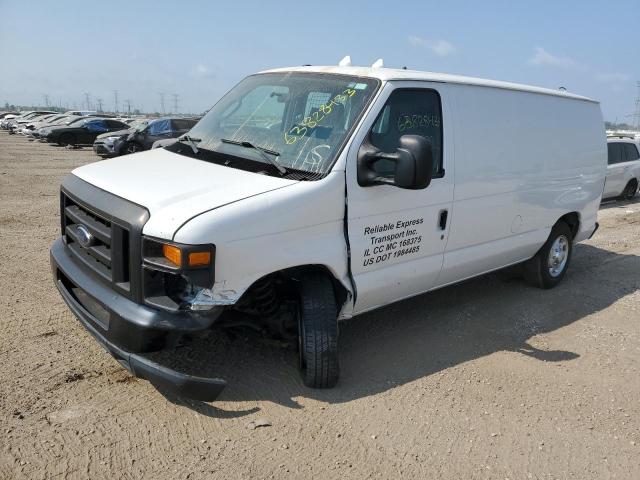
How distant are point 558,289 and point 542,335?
1557 millimetres

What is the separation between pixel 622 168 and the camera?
1372 centimetres

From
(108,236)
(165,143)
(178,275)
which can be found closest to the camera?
(178,275)

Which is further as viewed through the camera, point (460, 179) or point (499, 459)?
point (460, 179)

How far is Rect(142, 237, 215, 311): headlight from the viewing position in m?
3.00

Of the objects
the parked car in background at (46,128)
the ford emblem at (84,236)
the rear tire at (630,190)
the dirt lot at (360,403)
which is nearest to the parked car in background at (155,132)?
the parked car in background at (46,128)

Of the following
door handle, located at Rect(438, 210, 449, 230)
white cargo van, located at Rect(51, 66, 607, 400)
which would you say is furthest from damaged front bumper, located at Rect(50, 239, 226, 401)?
door handle, located at Rect(438, 210, 449, 230)

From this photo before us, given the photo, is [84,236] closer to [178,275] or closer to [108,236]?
[108,236]

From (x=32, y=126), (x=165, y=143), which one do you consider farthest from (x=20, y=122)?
(x=165, y=143)

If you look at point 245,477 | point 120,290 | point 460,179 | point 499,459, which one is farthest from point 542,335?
point 120,290

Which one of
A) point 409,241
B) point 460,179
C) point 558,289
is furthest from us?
point 558,289

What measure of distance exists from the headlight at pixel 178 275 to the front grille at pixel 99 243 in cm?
18

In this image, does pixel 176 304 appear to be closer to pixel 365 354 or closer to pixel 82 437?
pixel 82 437

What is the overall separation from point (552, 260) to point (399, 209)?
121 inches

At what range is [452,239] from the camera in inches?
181
